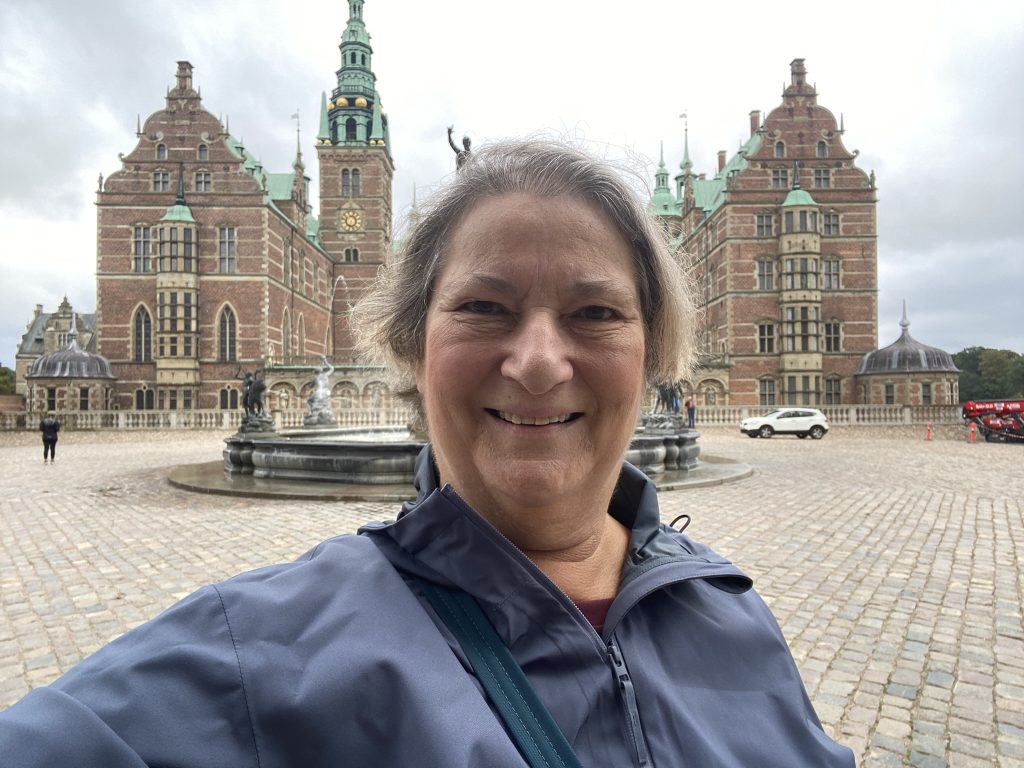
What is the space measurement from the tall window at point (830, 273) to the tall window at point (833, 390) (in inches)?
214

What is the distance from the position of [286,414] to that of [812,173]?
3262 centimetres

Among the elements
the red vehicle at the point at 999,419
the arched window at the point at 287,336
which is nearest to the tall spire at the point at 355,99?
the arched window at the point at 287,336

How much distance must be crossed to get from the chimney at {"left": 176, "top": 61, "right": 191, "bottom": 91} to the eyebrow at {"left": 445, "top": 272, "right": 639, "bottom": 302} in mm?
43846

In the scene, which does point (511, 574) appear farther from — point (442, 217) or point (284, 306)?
point (284, 306)

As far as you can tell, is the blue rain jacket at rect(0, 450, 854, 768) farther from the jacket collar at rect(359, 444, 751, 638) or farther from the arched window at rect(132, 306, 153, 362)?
the arched window at rect(132, 306, 153, 362)

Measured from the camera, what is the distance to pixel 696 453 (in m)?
13.8

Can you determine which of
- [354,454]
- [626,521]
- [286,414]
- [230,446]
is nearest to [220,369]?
[286,414]

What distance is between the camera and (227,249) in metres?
36.8

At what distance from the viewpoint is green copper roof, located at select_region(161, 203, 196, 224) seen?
35.0 m

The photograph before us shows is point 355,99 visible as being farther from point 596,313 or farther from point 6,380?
point 596,313

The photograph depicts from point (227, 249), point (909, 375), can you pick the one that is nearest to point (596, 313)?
point (909, 375)

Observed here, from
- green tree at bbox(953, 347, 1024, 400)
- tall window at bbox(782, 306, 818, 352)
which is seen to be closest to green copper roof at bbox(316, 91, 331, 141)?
tall window at bbox(782, 306, 818, 352)

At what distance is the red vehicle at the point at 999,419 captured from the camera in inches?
913

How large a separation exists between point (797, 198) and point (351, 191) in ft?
113
